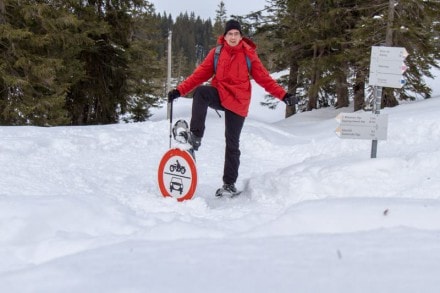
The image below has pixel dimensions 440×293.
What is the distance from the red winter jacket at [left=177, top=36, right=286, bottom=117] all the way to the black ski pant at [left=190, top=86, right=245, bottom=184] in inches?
3.5

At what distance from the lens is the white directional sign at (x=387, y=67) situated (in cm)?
539

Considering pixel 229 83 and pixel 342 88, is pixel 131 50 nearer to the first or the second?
pixel 342 88

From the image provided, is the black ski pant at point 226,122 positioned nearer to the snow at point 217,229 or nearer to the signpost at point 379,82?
the snow at point 217,229

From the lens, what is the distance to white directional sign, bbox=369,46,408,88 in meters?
5.39

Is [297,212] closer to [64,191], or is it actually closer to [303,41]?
[64,191]

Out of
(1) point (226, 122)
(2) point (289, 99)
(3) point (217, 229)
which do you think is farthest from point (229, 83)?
(3) point (217, 229)

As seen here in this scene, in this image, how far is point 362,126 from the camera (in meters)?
5.13

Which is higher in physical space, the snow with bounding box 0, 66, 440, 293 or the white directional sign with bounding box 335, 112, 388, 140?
the white directional sign with bounding box 335, 112, 388, 140

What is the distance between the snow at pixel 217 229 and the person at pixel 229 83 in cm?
90

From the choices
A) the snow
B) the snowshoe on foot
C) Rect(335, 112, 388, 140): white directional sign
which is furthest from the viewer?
Rect(335, 112, 388, 140): white directional sign

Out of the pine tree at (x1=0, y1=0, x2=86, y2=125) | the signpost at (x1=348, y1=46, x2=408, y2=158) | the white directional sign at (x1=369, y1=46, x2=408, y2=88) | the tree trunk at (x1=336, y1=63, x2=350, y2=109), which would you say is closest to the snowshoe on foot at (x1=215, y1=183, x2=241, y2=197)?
the signpost at (x1=348, y1=46, x2=408, y2=158)

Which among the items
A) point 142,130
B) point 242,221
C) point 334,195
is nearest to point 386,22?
point 142,130

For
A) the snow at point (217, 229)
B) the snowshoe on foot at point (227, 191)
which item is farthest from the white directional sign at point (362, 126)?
the snowshoe on foot at point (227, 191)

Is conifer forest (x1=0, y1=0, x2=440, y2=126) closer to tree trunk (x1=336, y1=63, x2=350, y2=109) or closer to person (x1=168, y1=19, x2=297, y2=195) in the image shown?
tree trunk (x1=336, y1=63, x2=350, y2=109)
